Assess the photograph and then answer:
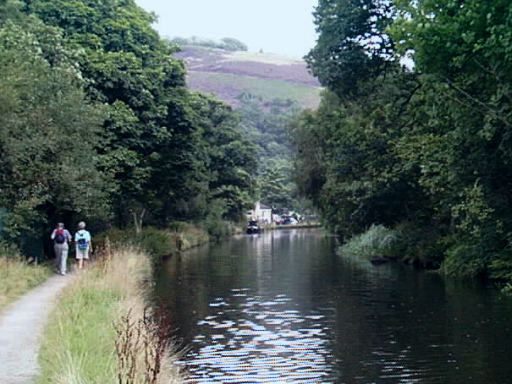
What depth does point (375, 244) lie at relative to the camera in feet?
161

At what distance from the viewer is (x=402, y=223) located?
45.1 metres

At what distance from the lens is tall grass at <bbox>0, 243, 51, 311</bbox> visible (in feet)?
70.0

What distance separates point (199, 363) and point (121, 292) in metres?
4.55

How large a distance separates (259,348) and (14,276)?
9.05 metres

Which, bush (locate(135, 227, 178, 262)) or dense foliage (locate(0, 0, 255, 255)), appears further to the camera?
bush (locate(135, 227, 178, 262))

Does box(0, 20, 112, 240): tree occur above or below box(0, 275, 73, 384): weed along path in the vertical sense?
above

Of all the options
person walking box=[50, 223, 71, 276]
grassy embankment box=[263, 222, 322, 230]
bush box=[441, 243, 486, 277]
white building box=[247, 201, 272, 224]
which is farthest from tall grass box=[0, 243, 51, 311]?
white building box=[247, 201, 272, 224]

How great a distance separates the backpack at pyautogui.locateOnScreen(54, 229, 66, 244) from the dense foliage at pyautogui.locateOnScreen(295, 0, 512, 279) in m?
12.6

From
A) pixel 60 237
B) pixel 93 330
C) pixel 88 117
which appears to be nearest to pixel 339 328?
pixel 93 330

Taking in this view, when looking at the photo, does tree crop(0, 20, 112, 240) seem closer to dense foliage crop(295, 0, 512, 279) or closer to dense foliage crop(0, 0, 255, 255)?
dense foliage crop(0, 0, 255, 255)

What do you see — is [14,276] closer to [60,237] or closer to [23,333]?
[60,237]

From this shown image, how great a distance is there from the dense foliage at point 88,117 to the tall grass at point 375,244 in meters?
10.7

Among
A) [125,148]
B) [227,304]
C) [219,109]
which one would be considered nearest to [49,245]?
[125,148]

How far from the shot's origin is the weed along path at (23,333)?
11680 millimetres
